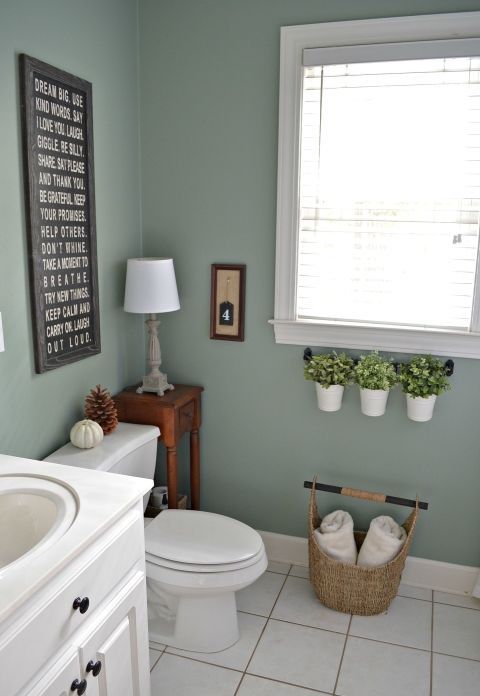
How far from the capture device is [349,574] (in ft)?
7.48

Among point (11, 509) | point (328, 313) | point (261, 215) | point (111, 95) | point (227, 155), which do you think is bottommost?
point (11, 509)

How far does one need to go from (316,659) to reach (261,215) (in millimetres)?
1661

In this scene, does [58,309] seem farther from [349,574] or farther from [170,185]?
[349,574]

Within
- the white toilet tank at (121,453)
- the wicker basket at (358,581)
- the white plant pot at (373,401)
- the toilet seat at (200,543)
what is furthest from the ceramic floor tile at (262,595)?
the white plant pot at (373,401)

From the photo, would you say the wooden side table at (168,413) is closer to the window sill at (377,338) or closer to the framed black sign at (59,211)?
the framed black sign at (59,211)

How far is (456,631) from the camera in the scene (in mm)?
2248

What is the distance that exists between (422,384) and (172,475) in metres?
1.03

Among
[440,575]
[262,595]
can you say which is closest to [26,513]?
[262,595]

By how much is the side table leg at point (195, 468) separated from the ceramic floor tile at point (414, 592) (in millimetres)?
930

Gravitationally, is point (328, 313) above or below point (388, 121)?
below

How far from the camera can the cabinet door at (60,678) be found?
1.18m

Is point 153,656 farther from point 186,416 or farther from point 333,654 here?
point 186,416

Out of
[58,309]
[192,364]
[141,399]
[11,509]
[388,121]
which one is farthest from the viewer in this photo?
[192,364]

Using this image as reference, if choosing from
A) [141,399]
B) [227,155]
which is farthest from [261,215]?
[141,399]
